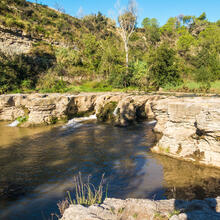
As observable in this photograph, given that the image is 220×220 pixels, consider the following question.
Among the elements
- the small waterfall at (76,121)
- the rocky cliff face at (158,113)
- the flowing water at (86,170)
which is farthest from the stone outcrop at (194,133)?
the small waterfall at (76,121)

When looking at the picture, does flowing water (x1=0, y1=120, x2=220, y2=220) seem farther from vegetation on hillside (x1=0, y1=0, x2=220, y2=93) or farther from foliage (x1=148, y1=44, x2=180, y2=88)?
vegetation on hillside (x1=0, y1=0, x2=220, y2=93)

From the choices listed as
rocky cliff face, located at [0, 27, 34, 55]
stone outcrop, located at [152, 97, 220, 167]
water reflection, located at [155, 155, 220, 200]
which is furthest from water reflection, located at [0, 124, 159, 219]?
rocky cliff face, located at [0, 27, 34, 55]

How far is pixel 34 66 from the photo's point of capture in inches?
973

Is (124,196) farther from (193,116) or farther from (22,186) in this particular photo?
(193,116)

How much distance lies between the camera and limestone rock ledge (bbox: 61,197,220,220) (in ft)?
7.89

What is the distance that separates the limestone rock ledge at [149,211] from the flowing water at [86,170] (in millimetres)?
1400

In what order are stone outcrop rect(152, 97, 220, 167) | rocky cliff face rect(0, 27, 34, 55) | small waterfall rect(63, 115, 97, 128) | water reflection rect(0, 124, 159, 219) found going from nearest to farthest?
water reflection rect(0, 124, 159, 219)
stone outcrop rect(152, 97, 220, 167)
small waterfall rect(63, 115, 97, 128)
rocky cliff face rect(0, 27, 34, 55)

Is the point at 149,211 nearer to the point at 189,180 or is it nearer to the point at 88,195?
the point at 88,195

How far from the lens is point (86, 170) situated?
19.2 ft

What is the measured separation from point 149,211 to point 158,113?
600 cm

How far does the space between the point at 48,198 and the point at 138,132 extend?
6.03 m

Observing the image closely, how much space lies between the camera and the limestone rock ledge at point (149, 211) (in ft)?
7.89

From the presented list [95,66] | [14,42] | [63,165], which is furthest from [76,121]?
[14,42]

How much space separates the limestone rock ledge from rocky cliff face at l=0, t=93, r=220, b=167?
9.87 feet
